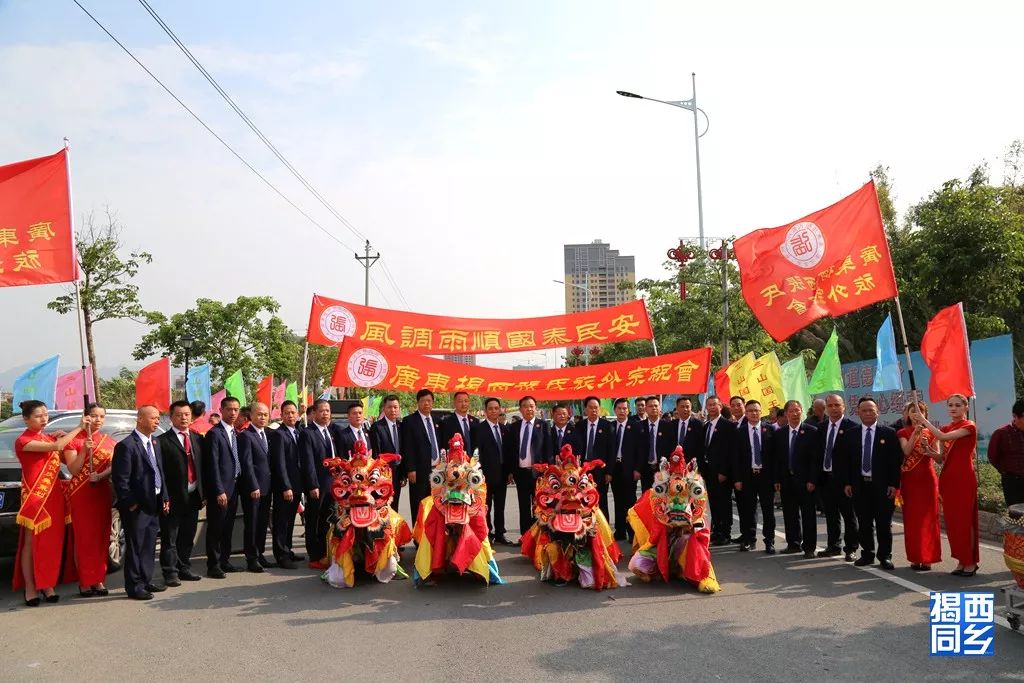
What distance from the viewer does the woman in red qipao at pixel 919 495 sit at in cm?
758

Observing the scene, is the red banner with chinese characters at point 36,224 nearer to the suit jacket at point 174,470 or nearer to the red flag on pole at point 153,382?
the suit jacket at point 174,470

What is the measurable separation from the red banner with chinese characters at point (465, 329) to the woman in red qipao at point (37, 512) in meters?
4.76

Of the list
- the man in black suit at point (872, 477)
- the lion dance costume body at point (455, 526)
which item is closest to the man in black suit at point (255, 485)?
the lion dance costume body at point (455, 526)

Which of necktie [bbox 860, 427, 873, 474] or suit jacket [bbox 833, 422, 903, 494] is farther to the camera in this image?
necktie [bbox 860, 427, 873, 474]

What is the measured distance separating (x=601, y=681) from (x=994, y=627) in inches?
122

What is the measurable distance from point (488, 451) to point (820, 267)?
4414 millimetres

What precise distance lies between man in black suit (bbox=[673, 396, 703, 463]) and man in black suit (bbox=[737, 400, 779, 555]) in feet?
1.58

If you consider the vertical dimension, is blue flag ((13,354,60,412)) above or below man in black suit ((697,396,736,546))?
above

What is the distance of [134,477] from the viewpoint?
7078 mm

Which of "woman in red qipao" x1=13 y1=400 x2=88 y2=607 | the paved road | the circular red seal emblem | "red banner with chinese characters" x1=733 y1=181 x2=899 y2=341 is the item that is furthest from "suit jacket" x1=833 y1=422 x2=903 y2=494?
"woman in red qipao" x1=13 y1=400 x2=88 y2=607

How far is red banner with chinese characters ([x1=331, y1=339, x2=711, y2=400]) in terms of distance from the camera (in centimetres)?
1063

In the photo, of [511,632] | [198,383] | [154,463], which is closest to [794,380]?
[511,632]

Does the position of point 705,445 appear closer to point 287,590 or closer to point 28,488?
point 287,590

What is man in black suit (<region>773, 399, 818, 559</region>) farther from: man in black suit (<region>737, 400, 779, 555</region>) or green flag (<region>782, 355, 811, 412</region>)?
green flag (<region>782, 355, 811, 412</region>)
